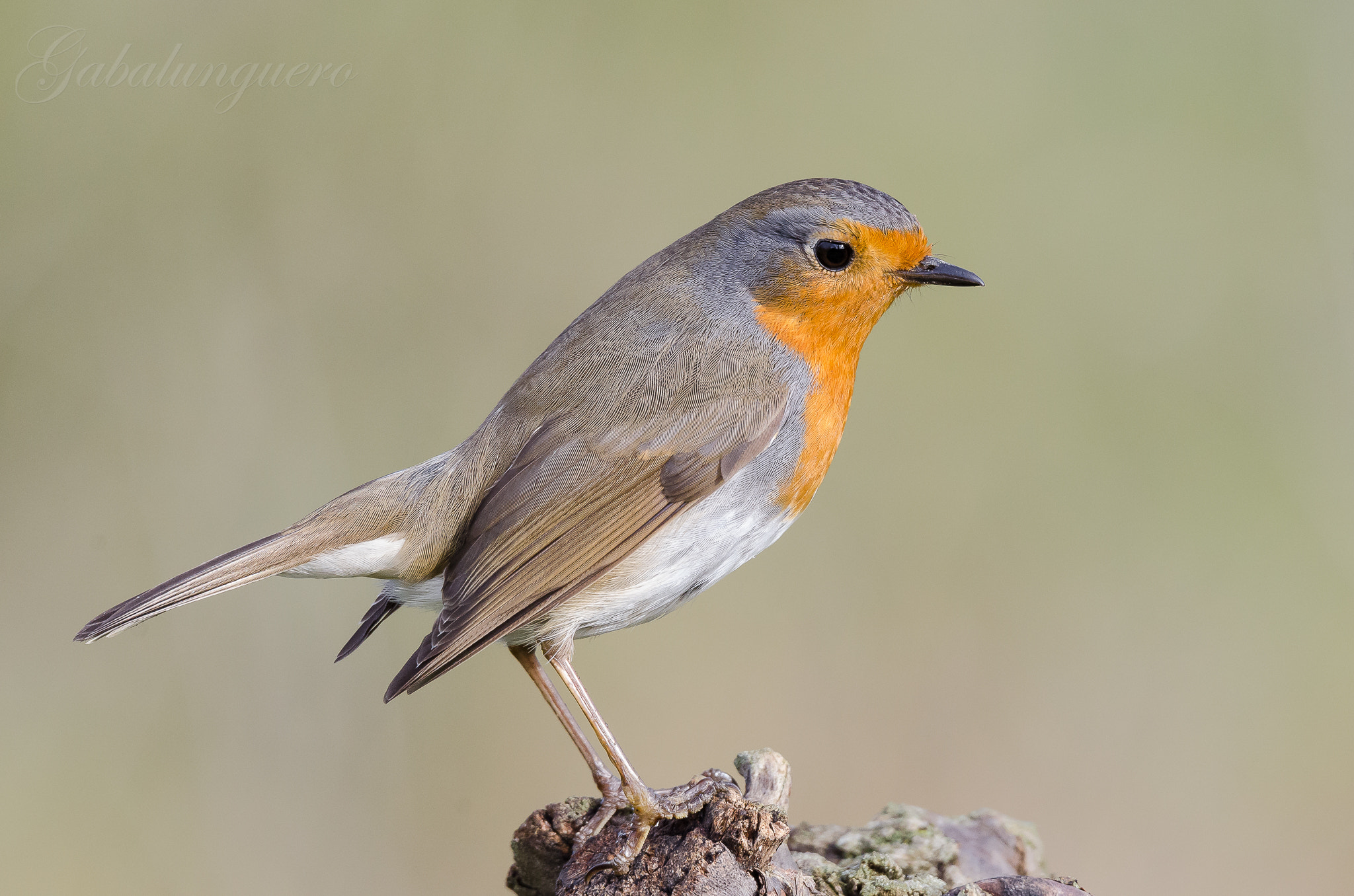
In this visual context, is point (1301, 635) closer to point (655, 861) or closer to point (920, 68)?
point (920, 68)

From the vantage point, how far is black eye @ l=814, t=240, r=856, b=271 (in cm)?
362

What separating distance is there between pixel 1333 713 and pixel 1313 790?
1.28 ft

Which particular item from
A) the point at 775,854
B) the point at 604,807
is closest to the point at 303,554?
the point at 604,807

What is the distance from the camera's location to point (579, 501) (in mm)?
3408

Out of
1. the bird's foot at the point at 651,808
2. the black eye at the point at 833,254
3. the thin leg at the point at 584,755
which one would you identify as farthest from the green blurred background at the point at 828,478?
the black eye at the point at 833,254

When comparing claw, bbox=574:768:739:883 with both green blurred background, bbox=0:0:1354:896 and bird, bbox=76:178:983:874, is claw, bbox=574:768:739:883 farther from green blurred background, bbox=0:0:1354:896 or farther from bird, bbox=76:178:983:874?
green blurred background, bbox=0:0:1354:896

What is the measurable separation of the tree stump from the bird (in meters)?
0.10

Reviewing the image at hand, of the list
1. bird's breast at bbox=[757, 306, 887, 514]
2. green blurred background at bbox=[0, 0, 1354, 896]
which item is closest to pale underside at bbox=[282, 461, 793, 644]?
bird's breast at bbox=[757, 306, 887, 514]

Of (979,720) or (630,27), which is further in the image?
(630,27)

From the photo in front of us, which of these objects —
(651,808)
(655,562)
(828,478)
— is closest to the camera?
(651,808)

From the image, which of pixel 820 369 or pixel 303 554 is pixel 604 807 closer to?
pixel 303 554

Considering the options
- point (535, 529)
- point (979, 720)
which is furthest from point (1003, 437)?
point (535, 529)

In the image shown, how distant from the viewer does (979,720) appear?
18.0 feet

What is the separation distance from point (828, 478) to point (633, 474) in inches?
110
